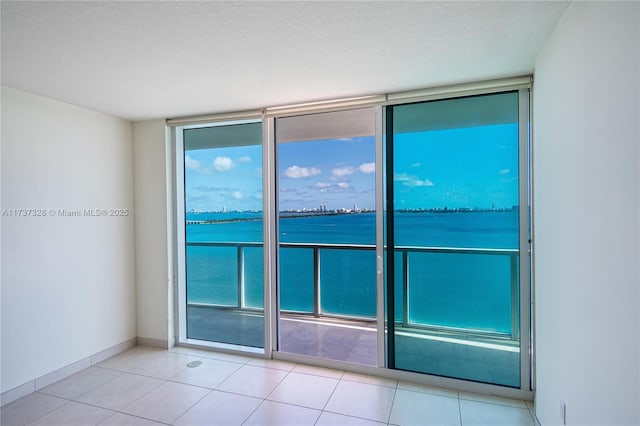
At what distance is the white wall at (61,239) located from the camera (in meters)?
2.58

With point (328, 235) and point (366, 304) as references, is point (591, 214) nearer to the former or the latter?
point (366, 304)

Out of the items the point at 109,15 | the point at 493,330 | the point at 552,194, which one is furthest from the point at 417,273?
the point at 109,15

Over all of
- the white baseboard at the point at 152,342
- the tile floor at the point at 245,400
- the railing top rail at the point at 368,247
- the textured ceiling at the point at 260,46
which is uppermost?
the textured ceiling at the point at 260,46

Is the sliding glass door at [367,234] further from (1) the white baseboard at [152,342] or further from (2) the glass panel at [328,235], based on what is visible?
(1) the white baseboard at [152,342]

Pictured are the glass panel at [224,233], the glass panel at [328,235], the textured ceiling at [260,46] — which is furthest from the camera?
the glass panel at [224,233]

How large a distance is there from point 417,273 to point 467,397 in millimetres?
1029

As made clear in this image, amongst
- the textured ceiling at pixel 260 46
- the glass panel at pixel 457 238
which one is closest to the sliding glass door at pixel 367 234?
the glass panel at pixel 457 238

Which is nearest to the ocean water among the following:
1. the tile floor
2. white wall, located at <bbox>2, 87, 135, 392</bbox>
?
the tile floor

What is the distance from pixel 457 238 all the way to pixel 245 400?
2.18 meters

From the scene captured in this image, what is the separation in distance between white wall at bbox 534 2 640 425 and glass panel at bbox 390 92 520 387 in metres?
0.53

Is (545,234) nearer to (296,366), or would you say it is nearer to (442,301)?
(442,301)

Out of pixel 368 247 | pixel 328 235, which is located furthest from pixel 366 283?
pixel 328 235

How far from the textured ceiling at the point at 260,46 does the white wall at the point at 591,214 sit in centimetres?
39

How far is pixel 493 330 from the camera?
2.69 metres
